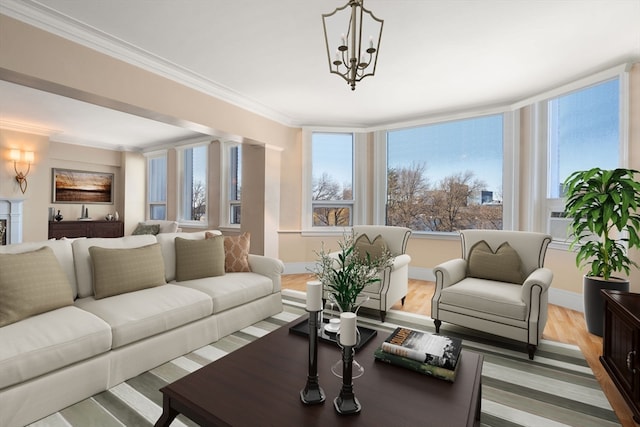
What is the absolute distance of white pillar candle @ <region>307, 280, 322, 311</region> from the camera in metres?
1.28

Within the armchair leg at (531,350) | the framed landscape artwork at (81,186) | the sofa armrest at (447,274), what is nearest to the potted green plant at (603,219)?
the armchair leg at (531,350)

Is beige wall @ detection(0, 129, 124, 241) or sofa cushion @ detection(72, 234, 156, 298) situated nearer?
sofa cushion @ detection(72, 234, 156, 298)

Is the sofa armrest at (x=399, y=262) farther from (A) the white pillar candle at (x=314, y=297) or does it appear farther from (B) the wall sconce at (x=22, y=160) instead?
(B) the wall sconce at (x=22, y=160)

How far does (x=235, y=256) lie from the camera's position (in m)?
3.26

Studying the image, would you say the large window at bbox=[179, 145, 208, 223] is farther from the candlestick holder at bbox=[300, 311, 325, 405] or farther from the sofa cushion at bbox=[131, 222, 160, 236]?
the candlestick holder at bbox=[300, 311, 325, 405]

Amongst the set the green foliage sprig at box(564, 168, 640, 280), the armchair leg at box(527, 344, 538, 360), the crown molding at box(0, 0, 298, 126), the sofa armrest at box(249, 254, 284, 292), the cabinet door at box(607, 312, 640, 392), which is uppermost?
the crown molding at box(0, 0, 298, 126)

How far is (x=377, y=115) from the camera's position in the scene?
16.4 feet

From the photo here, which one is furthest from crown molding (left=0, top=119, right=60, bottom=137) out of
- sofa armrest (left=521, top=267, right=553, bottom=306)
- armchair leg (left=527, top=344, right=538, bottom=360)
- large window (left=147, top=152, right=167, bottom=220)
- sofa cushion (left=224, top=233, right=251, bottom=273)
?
armchair leg (left=527, top=344, right=538, bottom=360)

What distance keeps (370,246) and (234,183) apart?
3.38 meters

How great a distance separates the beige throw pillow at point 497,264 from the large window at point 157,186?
21.2 feet

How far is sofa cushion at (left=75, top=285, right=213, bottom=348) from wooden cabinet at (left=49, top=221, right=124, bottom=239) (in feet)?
16.7

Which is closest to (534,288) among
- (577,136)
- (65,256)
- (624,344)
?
(624,344)

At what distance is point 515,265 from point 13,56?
14.7ft

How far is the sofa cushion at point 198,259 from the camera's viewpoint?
2893mm
